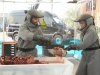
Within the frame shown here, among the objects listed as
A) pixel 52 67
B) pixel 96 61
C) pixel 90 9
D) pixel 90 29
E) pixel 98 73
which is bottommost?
Answer: pixel 98 73

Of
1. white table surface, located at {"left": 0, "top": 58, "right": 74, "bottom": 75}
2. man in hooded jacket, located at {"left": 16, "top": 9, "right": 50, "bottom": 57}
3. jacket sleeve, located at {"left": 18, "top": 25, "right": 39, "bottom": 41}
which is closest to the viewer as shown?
white table surface, located at {"left": 0, "top": 58, "right": 74, "bottom": 75}

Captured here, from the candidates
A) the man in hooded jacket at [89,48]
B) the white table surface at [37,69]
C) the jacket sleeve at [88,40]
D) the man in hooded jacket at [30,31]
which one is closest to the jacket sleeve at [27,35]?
the man in hooded jacket at [30,31]

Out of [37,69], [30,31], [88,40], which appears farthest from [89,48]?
[37,69]

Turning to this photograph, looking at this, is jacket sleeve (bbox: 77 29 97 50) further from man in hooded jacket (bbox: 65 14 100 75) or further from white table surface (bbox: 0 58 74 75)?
white table surface (bbox: 0 58 74 75)

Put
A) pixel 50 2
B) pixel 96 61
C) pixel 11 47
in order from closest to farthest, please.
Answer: pixel 11 47
pixel 96 61
pixel 50 2

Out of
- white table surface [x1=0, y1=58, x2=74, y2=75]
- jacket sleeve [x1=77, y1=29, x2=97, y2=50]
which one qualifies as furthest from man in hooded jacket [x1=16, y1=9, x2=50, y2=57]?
white table surface [x1=0, y1=58, x2=74, y2=75]

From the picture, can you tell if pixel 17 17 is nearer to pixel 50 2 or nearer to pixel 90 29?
pixel 50 2

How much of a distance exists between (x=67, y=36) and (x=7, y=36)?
91.6 inches

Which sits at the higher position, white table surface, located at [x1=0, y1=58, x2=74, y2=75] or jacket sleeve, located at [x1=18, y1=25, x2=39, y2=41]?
jacket sleeve, located at [x1=18, y1=25, x2=39, y2=41]

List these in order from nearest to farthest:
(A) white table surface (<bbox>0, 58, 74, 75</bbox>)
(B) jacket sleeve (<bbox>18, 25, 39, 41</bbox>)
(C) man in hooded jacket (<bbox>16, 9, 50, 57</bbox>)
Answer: (A) white table surface (<bbox>0, 58, 74, 75</bbox>) < (B) jacket sleeve (<bbox>18, 25, 39, 41</bbox>) < (C) man in hooded jacket (<bbox>16, 9, 50, 57</bbox>)

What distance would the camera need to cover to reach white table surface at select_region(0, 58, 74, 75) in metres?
1.99

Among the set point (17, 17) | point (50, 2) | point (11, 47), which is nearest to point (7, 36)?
point (17, 17)

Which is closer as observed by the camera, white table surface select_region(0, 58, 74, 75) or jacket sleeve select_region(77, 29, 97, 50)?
white table surface select_region(0, 58, 74, 75)

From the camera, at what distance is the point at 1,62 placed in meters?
2.07
